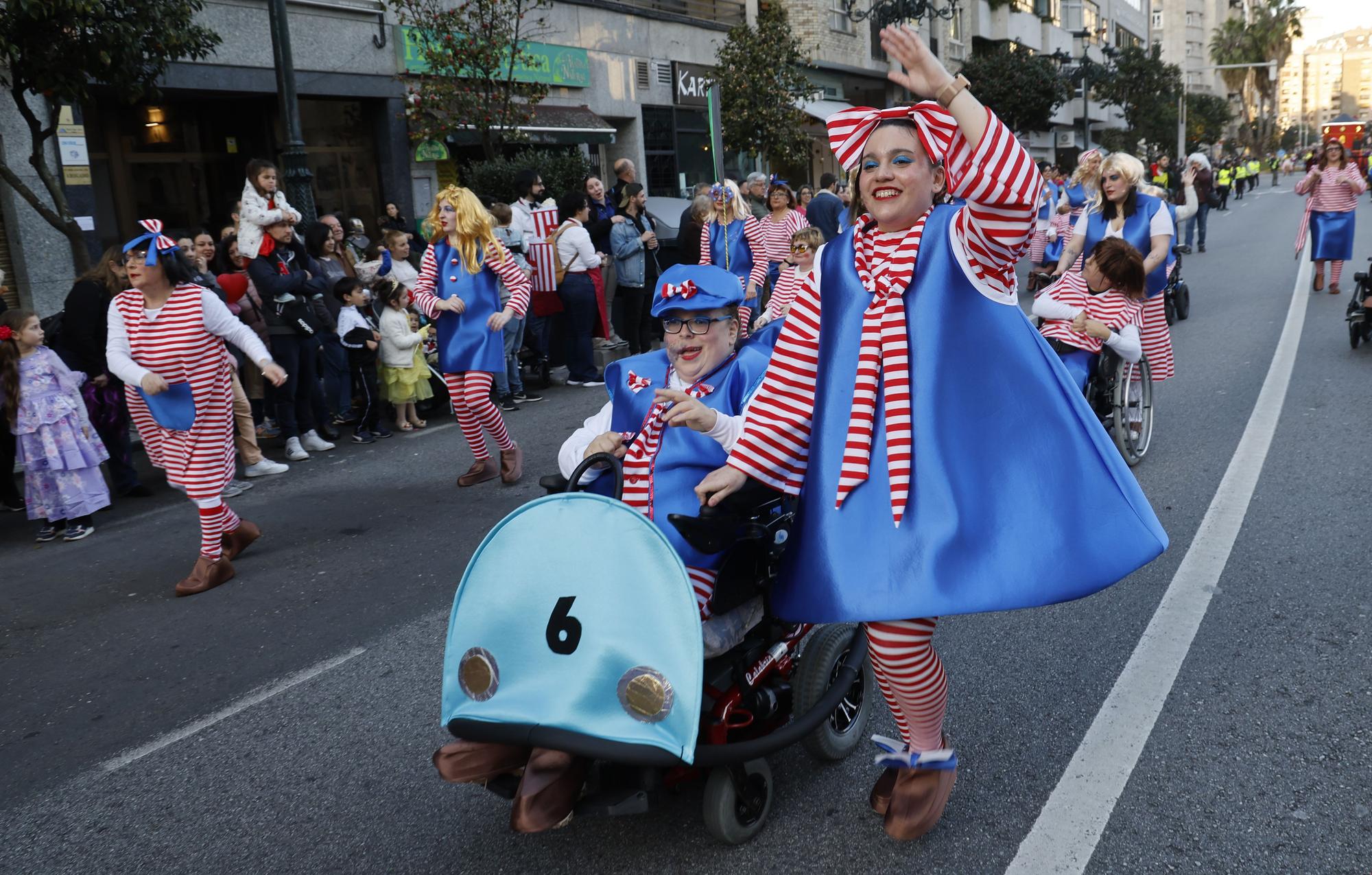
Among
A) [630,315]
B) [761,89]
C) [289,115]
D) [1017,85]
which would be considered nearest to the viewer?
[289,115]

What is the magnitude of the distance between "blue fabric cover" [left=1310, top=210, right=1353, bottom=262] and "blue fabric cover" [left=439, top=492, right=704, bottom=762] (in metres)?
13.8

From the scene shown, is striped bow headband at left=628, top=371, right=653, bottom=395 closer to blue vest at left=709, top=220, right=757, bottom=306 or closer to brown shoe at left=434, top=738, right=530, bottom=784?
brown shoe at left=434, top=738, right=530, bottom=784

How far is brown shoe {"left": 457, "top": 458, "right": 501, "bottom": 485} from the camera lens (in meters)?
7.41

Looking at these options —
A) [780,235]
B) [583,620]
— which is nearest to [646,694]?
[583,620]

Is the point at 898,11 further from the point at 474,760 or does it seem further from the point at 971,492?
the point at 474,760

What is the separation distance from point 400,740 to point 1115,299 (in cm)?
466

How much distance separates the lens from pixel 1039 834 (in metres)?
2.91

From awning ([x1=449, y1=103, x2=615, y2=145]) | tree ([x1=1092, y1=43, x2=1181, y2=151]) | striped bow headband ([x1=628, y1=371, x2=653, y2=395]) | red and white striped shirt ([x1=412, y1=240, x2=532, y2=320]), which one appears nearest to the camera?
striped bow headband ([x1=628, y1=371, x2=653, y2=395])

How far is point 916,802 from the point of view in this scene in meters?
2.90

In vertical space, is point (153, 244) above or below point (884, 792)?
above

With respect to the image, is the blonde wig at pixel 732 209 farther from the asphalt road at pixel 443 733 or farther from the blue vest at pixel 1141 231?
the asphalt road at pixel 443 733

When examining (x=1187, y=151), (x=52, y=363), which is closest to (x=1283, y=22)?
(x=1187, y=151)

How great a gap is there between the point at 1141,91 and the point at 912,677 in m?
55.9

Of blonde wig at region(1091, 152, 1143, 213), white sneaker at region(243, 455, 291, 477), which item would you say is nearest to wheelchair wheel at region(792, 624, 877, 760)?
blonde wig at region(1091, 152, 1143, 213)
